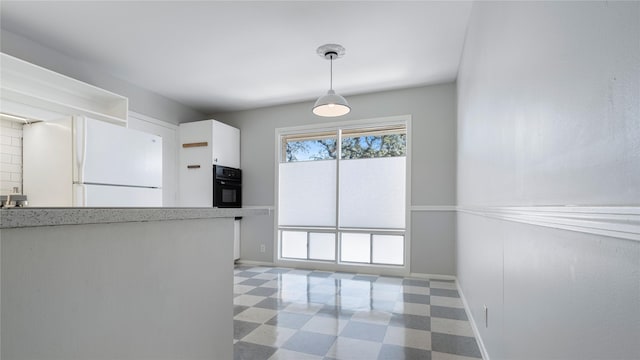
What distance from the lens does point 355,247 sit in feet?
15.0

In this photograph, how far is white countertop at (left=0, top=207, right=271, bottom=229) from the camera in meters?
0.62

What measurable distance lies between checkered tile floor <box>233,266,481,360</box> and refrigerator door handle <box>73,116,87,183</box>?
1.93 m

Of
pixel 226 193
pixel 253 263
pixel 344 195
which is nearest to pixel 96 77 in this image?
pixel 226 193

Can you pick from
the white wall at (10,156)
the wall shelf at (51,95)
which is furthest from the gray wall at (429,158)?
the white wall at (10,156)

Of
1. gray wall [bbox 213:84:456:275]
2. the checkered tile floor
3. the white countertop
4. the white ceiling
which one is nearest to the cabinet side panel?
the white ceiling

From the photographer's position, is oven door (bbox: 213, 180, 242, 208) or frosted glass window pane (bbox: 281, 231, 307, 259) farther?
frosted glass window pane (bbox: 281, 231, 307, 259)

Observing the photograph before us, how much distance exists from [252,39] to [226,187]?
98.7 inches

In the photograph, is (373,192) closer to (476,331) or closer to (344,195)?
(344,195)

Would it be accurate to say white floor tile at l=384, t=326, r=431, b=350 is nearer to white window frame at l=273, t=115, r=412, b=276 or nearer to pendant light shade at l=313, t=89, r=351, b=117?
white window frame at l=273, t=115, r=412, b=276

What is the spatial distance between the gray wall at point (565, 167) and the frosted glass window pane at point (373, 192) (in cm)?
270

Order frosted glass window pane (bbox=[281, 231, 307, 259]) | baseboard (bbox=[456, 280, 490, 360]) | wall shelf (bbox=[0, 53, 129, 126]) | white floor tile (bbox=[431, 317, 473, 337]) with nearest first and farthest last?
baseboard (bbox=[456, 280, 490, 360]) → white floor tile (bbox=[431, 317, 473, 337]) → wall shelf (bbox=[0, 53, 129, 126]) → frosted glass window pane (bbox=[281, 231, 307, 259])

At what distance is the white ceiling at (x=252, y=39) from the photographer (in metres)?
2.54

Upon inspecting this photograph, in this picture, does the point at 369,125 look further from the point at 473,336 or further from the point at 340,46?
the point at 473,336

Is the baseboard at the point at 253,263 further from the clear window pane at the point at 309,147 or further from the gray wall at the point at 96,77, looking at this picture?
the gray wall at the point at 96,77
